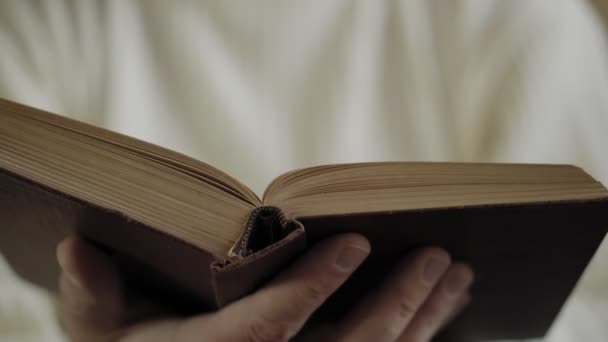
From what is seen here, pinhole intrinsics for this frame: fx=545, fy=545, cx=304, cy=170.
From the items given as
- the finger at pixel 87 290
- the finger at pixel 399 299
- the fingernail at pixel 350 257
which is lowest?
the finger at pixel 87 290

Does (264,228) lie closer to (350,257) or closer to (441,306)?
(350,257)

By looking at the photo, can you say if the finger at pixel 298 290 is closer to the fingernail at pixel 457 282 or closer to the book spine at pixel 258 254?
the book spine at pixel 258 254

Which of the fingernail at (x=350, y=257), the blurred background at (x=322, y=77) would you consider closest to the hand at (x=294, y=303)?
the fingernail at (x=350, y=257)

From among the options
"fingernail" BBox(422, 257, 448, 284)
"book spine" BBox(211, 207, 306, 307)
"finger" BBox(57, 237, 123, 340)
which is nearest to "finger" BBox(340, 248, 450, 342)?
"fingernail" BBox(422, 257, 448, 284)

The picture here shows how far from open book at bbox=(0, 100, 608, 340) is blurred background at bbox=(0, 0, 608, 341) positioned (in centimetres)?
35

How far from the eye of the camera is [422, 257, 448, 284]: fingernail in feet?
2.05

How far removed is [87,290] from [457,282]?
459mm

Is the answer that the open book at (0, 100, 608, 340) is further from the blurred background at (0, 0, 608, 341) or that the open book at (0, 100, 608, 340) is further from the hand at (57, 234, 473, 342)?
the blurred background at (0, 0, 608, 341)

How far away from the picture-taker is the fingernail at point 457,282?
26.9 inches

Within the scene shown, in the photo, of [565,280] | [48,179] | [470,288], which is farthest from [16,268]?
[565,280]

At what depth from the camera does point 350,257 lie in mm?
544

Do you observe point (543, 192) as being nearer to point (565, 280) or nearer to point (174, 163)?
point (565, 280)

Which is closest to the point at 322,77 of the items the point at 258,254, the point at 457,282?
the point at 457,282

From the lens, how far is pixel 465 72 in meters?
0.99
